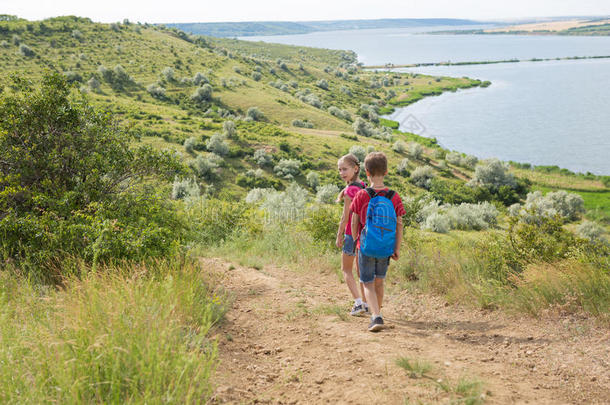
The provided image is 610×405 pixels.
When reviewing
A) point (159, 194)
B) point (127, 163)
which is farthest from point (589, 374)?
point (127, 163)

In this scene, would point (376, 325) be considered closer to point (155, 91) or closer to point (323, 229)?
point (323, 229)

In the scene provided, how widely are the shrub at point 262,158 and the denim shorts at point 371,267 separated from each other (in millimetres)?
45809

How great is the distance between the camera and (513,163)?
6562cm

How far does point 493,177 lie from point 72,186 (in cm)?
5499

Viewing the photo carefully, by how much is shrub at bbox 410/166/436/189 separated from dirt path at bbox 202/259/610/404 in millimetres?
49532

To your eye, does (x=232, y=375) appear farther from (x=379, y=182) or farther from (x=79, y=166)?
(x=79, y=166)

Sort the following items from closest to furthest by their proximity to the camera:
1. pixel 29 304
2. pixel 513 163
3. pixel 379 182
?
pixel 29 304 < pixel 379 182 < pixel 513 163

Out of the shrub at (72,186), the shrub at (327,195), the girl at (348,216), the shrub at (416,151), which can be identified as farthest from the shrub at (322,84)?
the girl at (348,216)

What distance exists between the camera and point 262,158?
4972cm

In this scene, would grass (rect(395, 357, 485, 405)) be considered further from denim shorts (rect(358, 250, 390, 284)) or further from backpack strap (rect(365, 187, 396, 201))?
backpack strap (rect(365, 187, 396, 201))

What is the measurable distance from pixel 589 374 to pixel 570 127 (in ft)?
343

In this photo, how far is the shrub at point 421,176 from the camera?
52969 mm

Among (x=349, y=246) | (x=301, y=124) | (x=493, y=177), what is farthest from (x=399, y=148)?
(x=349, y=246)

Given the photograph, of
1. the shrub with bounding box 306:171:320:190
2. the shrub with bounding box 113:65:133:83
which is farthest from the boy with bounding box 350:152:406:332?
the shrub with bounding box 113:65:133:83
